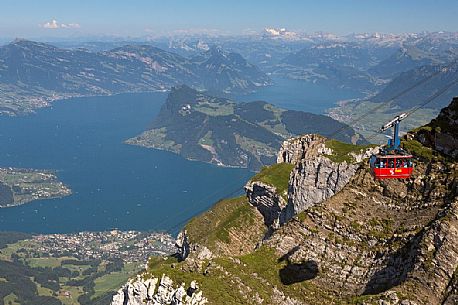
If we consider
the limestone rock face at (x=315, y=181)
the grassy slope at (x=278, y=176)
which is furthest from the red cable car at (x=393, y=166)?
the grassy slope at (x=278, y=176)

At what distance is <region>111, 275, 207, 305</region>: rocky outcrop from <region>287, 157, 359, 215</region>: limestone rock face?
29.9 metres

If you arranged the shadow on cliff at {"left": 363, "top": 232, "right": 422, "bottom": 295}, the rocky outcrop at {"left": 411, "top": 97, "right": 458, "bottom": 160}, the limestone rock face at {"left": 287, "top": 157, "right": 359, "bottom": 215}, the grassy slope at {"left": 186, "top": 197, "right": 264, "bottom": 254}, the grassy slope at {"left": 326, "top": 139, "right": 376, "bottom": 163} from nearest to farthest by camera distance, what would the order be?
the shadow on cliff at {"left": 363, "top": 232, "right": 422, "bottom": 295}
the rocky outcrop at {"left": 411, "top": 97, "right": 458, "bottom": 160}
the limestone rock face at {"left": 287, "top": 157, "right": 359, "bottom": 215}
the grassy slope at {"left": 326, "top": 139, "right": 376, "bottom": 163}
the grassy slope at {"left": 186, "top": 197, "right": 264, "bottom": 254}

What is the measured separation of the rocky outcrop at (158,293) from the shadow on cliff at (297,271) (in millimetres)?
5718

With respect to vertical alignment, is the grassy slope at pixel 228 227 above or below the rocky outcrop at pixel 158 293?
below

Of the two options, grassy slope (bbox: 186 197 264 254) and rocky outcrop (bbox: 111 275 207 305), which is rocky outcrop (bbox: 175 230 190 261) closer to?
grassy slope (bbox: 186 197 264 254)

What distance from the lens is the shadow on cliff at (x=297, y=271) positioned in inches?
1257

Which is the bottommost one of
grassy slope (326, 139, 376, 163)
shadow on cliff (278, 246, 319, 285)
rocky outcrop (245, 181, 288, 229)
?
rocky outcrop (245, 181, 288, 229)

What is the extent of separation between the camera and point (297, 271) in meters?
32.7

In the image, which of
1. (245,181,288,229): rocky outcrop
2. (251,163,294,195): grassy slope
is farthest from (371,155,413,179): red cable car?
(251,163,294,195): grassy slope

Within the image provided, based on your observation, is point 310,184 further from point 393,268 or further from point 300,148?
point 393,268

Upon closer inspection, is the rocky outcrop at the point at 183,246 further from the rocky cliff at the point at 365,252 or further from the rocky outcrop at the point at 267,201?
the rocky cliff at the point at 365,252

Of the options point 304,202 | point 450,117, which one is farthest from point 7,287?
point 450,117

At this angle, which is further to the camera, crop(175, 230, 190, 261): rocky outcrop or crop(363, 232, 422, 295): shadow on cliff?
crop(175, 230, 190, 261): rocky outcrop

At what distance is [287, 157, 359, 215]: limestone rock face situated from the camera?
205ft
